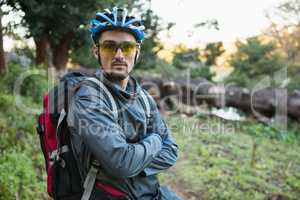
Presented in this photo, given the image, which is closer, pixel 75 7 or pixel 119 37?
pixel 119 37

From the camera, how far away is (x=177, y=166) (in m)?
7.49

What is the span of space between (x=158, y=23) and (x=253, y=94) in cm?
508

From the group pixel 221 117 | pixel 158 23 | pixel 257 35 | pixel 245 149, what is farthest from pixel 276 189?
pixel 257 35

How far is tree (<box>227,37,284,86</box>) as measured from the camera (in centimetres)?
2112

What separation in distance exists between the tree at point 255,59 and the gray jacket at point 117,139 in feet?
61.1

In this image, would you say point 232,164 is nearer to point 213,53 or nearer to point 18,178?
point 18,178

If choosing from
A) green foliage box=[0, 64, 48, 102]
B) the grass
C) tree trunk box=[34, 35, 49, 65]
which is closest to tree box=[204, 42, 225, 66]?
the grass

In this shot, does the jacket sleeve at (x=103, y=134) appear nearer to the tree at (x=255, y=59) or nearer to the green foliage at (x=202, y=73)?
the green foliage at (x=202, y=73)

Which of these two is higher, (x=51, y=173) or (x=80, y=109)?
(x=80, y=109)

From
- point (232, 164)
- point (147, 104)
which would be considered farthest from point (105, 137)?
point (232, 164)

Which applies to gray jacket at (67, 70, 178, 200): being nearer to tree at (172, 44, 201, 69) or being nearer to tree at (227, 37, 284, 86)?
tree at (227, 37, 284, 86)

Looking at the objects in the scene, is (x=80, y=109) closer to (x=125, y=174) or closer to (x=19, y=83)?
(x=125, y=174)

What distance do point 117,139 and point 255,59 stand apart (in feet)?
70.1

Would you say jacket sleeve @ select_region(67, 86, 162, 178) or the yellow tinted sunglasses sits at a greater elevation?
the yellow tinted sunglasses
